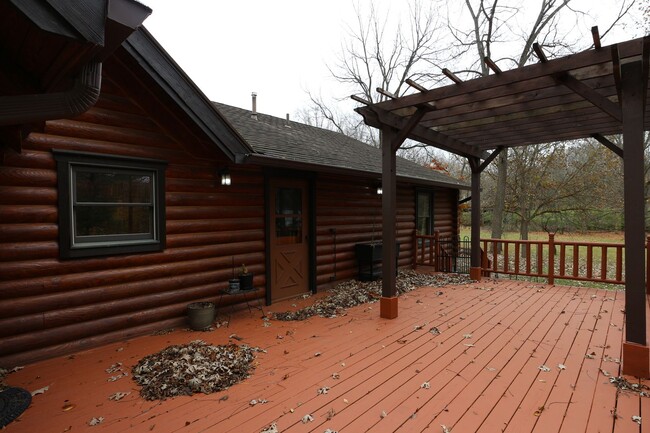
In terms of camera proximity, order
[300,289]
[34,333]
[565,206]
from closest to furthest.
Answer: [34,333]
[300,289]
[565,206]

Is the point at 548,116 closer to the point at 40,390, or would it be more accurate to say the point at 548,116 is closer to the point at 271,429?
the point at 271,429

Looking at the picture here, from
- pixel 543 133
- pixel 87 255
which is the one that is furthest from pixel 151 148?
pixel 543 133

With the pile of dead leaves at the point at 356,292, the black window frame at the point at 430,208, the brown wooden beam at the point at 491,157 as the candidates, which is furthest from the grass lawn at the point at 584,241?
the brown wooden beam at the point at 491,157

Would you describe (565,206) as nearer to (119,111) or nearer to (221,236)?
(221,236)

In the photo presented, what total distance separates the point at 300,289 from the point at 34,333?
375 centimetres

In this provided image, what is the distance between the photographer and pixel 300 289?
6.15m

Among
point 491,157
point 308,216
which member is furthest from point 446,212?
point 308,216

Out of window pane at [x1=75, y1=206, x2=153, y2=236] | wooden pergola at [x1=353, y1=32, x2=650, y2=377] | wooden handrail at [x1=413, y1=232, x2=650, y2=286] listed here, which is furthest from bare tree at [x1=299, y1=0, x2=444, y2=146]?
window pane at [x1=75, y1=206, x2=153, y2=236]

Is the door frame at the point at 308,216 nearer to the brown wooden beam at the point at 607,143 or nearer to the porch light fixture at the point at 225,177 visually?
the porch light fixture at the point at 225,177

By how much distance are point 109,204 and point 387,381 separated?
3.63m

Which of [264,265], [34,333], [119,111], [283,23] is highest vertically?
[283,23]

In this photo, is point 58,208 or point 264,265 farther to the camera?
point 264,265

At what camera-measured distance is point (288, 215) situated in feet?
19.5

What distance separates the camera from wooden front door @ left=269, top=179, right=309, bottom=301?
5699 mm
